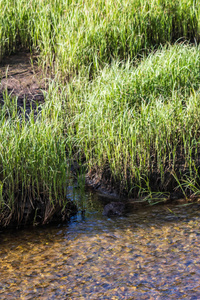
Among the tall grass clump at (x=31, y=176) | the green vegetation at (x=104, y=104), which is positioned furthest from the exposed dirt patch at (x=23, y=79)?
the tall grass clump at (x=31, y=176)

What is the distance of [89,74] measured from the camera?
20.8ft

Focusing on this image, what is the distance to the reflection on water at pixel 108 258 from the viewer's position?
9.77 feet

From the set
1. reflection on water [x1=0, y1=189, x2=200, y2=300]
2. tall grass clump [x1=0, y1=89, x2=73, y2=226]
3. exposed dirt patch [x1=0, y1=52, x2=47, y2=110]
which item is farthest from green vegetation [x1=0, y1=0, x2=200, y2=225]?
reflection on water [x1=0, y1=189, x2=200, y2=300]

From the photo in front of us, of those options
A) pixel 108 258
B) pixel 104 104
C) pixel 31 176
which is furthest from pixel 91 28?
pixel 108 258

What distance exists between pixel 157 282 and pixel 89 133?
2111 mm

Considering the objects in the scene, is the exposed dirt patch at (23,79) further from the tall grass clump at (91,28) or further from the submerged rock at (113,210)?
the submerged rock at (113,210)

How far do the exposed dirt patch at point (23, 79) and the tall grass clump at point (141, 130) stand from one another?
100 cm

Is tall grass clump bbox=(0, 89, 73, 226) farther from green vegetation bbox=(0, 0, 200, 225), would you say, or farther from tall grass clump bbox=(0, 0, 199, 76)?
tall grass clump bbox=(0, 0, 199, 76)

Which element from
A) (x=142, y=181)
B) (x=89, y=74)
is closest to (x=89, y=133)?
(x=142, y=181)

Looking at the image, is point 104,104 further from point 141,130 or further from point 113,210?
point 113,210

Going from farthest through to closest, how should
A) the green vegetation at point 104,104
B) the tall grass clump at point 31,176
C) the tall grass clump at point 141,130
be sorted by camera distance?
the tall grass clump at point 141,130 < the green vegetation at point 104,104 < the tall grass clump at point 31,176

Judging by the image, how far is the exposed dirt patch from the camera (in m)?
6.09

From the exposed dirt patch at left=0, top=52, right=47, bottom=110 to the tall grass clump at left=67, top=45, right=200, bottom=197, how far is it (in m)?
1.00

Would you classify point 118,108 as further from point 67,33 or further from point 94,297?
point 94,297
